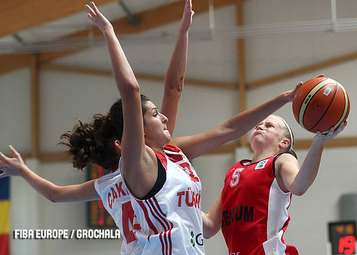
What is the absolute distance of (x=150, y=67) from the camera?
695cm

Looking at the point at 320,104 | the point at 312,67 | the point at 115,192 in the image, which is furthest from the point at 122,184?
the point at 312,67

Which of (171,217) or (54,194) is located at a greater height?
(54,194)

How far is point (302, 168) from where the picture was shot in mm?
2303

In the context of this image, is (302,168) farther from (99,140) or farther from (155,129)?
(99,140)

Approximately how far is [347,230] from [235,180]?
373 centimetres

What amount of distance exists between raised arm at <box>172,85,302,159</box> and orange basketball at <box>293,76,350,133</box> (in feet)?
0.18

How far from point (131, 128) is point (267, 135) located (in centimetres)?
110

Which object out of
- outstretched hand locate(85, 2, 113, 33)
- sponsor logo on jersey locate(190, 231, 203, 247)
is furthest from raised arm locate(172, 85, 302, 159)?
outstretched hand locate(85, 2, 113, 33)

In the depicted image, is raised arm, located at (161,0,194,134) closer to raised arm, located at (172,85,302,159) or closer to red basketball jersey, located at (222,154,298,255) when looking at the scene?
raised arm, located at (172,85,302,159)

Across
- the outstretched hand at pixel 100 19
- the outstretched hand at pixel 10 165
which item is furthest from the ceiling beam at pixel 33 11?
the outstretched hand at pixel 100 19

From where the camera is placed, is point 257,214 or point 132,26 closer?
point 257,214

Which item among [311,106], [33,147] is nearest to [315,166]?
[311,106]

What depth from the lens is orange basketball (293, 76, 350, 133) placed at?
7.61 feet

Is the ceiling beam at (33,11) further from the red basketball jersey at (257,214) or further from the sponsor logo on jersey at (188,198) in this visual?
the sponsor logo on jersey at (188,198)
